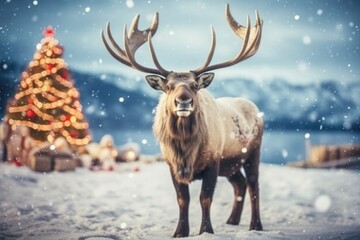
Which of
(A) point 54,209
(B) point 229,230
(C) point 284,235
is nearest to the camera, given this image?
(C) point 284,235

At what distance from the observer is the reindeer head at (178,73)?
4117 millimetres

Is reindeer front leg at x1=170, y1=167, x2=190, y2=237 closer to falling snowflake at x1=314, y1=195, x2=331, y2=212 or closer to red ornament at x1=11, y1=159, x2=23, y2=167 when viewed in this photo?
falling snowflake at x1=314, y1=195, x2=331, y2=212

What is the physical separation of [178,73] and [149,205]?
2.96 meters

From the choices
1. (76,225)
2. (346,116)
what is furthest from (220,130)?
(346,116)

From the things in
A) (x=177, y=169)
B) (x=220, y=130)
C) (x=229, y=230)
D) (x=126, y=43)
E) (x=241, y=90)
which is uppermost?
(x=241, y=90)

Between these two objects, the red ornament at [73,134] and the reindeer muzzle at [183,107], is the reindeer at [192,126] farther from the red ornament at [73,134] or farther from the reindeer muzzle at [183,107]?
the red ornament at [73,134]

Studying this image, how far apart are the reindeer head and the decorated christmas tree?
16.5ft

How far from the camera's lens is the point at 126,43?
461cm

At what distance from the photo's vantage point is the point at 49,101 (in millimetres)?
9852

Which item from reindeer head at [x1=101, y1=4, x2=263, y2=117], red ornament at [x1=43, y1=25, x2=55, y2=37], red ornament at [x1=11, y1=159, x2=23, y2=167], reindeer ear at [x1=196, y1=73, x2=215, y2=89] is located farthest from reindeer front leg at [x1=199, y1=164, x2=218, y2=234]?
red ornament at [x1=43, y1=25, x2=55, y2=37]

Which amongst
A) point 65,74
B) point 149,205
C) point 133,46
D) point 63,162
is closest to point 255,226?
point 149,205

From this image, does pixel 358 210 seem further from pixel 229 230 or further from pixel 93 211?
pixel 93 211

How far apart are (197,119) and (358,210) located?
10.6 feet

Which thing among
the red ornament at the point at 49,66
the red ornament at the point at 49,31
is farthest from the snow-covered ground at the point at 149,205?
the red ornament at the point at 49,31
